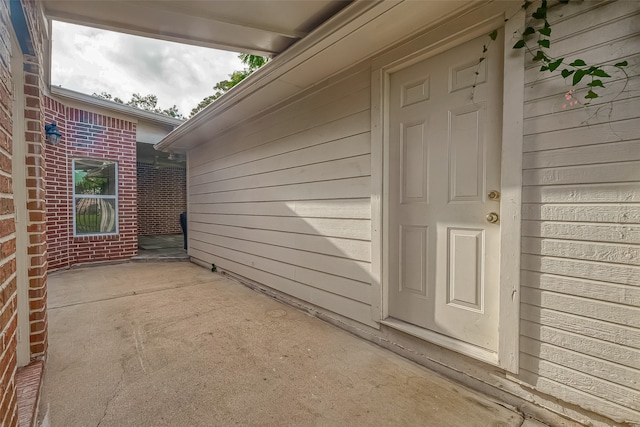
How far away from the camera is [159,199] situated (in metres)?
10.5

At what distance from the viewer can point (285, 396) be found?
1.79 meters

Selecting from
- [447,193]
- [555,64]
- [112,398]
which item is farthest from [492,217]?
[112,398]

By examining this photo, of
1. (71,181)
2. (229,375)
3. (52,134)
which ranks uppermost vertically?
(52,134)

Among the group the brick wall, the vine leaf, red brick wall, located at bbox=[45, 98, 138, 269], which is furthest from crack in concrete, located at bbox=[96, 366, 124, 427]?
red brick wall, located at bbox=[45, 98, 138, 269]

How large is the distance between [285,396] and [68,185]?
5.91 m

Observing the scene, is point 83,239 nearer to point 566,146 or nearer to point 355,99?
point 355,99

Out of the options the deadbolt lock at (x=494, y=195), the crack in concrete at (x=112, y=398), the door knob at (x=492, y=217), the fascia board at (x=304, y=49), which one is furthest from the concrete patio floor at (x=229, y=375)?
the fascia board at (x=304, y=49)

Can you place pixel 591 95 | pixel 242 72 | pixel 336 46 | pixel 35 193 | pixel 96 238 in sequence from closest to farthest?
pixel 591 95, pixel 35 193, pixel 336 46, pixel 96 238, pixel 242 72

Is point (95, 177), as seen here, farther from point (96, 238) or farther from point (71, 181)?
point (96, 238)

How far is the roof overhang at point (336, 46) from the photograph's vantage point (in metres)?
1.82

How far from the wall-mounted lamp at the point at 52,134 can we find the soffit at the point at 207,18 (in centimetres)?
358

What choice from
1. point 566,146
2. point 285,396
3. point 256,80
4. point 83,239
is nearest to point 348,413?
point 285,396

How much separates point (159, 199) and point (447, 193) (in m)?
10.8

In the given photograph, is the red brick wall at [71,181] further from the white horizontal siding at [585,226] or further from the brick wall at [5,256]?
the white horizontal siding at [585,226]
